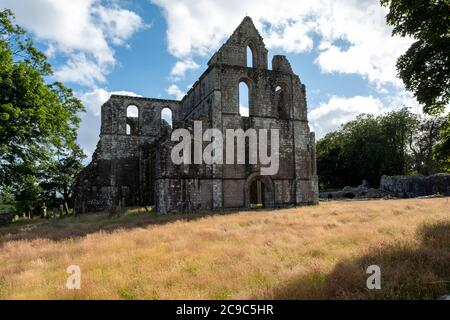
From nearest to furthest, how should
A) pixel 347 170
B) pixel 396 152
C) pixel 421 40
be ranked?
1. pixel 421 40
2. pixel 396 152
3. pixel 347 170

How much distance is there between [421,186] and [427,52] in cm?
3472

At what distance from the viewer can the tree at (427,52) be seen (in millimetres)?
11047

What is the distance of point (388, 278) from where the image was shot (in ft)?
22.1

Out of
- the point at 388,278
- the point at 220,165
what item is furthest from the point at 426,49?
the point at 220,165

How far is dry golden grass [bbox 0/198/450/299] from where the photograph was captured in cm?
647

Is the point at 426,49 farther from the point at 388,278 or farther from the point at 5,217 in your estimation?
the point at 5,217

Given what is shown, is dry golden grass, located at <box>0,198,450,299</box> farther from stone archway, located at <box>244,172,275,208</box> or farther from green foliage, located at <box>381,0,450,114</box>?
stone archway, located at <box>244,172,275,208</box>

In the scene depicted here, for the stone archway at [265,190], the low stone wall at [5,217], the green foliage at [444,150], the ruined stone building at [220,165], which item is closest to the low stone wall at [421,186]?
the ruined stone building at [220,165]

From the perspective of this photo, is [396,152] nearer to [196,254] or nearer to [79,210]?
[79,210]

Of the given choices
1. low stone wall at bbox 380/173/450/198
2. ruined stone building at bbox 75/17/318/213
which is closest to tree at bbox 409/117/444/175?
low stone wall at bbox 380/173/450/198

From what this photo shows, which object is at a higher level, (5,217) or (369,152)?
(369,152)
